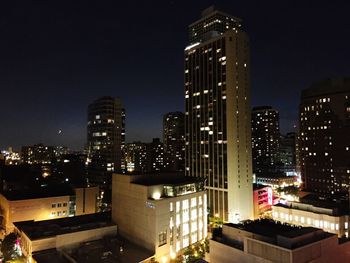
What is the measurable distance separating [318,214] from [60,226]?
5724 centimetres

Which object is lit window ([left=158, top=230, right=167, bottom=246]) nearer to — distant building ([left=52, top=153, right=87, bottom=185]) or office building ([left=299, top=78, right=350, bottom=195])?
office building ([left=299, top=78, right=350, bottom=195])

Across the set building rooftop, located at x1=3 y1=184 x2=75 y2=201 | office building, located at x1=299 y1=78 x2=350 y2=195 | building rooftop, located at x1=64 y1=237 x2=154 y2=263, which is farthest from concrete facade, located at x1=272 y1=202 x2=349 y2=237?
building rooftop, located at x1=3 y1=184 x2=75 y2=201

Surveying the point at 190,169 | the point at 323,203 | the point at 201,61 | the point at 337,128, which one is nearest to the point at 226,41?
the point at 201,61

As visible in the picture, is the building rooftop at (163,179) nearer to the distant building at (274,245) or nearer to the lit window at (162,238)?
the lit window at (162,238)

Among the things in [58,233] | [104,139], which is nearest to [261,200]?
[58,233]

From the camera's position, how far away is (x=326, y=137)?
12450 cm

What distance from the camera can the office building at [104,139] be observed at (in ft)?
447

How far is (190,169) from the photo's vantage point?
97.1m

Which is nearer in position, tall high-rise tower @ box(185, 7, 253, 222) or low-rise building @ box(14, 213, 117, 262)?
low-rise building @ box(14, 213, 117, 262)

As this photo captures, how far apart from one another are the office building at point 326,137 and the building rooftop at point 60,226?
298 feet

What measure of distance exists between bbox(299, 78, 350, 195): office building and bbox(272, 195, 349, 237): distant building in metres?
47.6

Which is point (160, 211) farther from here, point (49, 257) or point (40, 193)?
point (40, 193)

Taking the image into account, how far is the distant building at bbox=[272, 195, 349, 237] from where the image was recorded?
63.5 m

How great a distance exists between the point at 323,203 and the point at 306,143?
6641cm
